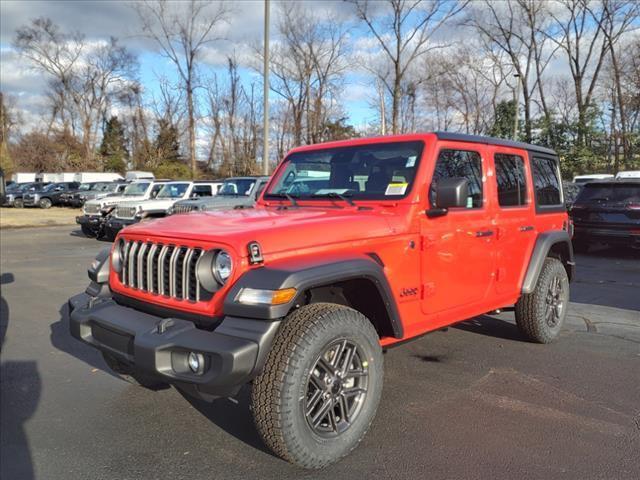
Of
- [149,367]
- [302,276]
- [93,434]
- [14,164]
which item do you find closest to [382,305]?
[302,276]

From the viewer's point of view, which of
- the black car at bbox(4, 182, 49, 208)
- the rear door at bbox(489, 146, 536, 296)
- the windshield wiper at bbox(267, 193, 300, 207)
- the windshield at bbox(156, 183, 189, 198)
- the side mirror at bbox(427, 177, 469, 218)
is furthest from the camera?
the black car at bbox(4, 182, 49, 208)

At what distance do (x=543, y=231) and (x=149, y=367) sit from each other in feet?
12.4

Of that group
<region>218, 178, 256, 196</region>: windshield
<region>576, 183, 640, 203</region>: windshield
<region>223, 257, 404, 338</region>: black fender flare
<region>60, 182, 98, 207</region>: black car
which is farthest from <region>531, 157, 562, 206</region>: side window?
<region>60, 182, 98, 207</region>: black car

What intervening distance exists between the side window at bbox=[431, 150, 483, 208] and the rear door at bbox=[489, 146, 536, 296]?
179mm

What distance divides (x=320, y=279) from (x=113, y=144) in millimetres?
62336

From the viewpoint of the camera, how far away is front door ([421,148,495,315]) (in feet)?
12.0

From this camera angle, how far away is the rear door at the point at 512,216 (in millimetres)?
4367

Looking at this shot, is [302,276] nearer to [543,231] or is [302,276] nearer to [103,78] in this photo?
[543,231]

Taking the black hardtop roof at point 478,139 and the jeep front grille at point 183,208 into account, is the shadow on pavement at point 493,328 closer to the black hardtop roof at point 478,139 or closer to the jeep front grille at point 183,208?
the black hardtop roof at point 478,139

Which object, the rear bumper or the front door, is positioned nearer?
the front door

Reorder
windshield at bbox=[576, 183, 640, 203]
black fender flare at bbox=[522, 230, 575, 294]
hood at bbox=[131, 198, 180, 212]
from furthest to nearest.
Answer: hood at bbox=[131, 198, 180, 212] < windshield at bbox=[576, 183, 640, 203] < black fender flare at bbox=[522, 230, 575, 294]

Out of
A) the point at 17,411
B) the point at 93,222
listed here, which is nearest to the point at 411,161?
the point at 17,411

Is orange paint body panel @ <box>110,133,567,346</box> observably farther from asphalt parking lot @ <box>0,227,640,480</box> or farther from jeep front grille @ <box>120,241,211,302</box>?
asphalt parking lot @ <box>0,227,640,480</box>

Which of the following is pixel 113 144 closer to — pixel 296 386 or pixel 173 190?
pixel 173 190
